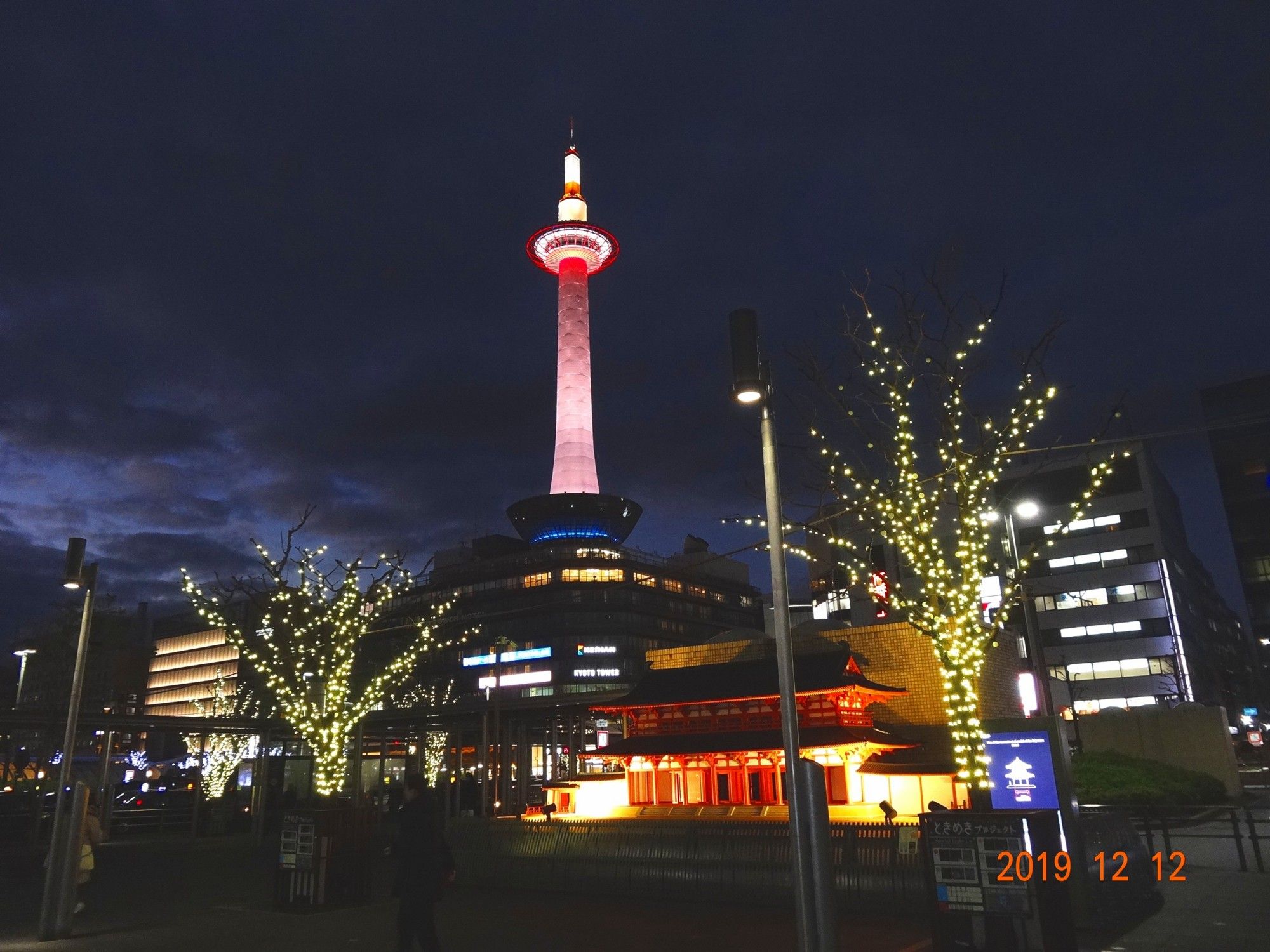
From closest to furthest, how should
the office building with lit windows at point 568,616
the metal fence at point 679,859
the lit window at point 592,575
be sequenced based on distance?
the metal fence at point 679,859 → the office building with lit windows at point 568,616 → the lit window at point 592,575

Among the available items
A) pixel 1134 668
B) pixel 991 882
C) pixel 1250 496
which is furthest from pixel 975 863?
pixel 1250 496

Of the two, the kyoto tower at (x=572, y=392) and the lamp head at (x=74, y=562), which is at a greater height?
the kyoto tower at (x=572, y=392)

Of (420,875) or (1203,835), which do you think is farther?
(1203,835)

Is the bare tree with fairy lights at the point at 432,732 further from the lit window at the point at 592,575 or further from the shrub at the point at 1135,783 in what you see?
the shrub at the point at 1135,783

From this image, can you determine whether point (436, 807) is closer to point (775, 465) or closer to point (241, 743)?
point (775, 465)

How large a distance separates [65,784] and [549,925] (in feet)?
28.6

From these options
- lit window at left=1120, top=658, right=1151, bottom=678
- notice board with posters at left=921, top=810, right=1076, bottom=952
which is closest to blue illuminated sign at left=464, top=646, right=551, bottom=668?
lit window at left=1120, top=658, right=1151, bottom=678

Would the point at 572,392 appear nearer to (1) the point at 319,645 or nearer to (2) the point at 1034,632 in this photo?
(1) the point at 319,645

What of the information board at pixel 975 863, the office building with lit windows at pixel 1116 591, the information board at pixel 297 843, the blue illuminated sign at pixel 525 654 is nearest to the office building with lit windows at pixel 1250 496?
the office building with lit windows at pixel 1116 591

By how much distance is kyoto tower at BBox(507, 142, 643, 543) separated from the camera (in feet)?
431

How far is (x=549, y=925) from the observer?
49.1ft

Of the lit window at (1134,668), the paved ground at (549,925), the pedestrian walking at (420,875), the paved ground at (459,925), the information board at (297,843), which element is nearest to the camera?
the pedestrian walking at (420,875)

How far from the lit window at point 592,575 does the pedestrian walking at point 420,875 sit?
10598 centimetres

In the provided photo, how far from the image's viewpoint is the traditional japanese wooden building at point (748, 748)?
87.8 feet
